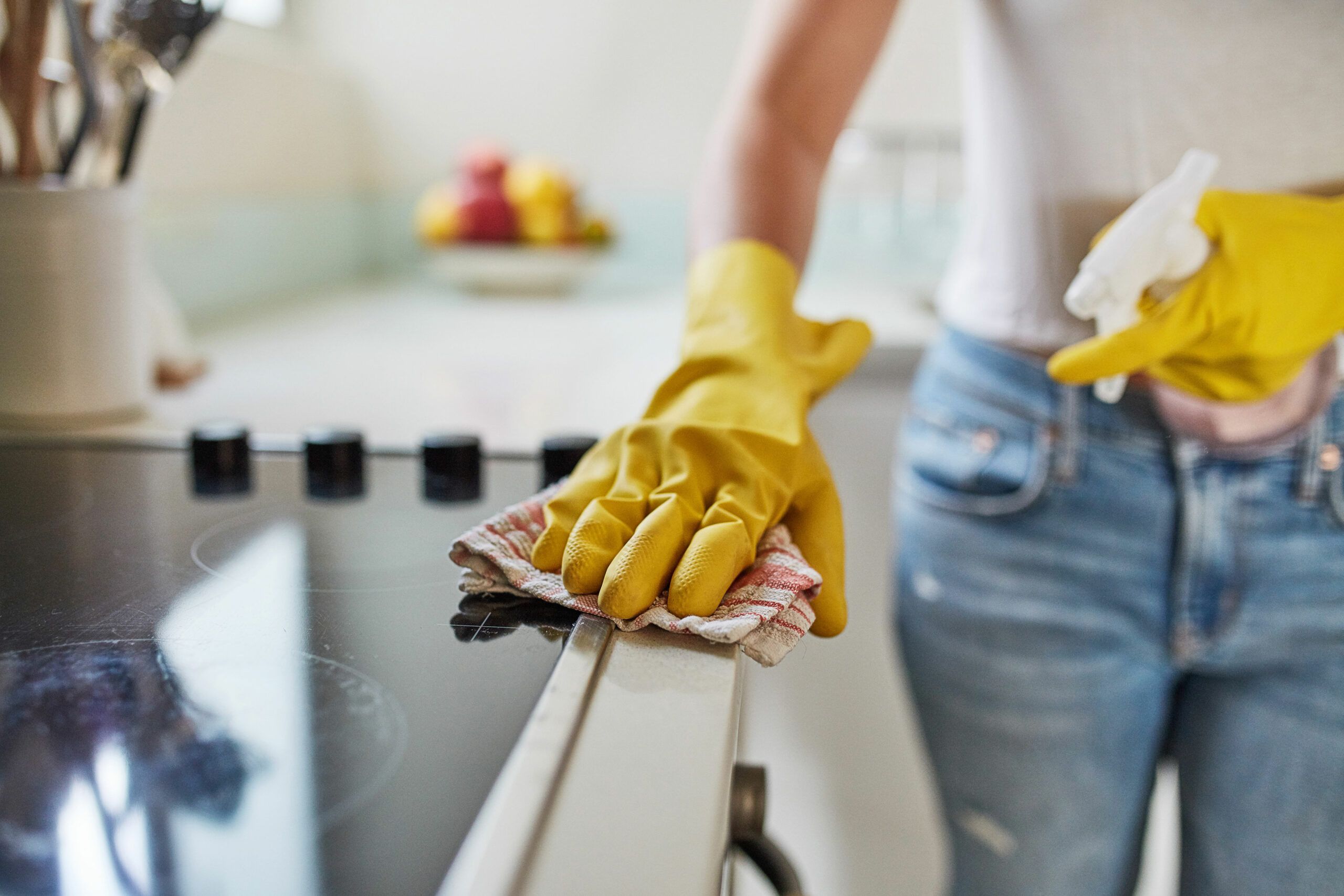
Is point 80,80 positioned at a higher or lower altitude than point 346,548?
higher

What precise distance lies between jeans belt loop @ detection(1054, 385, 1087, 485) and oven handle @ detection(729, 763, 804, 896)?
356 mm

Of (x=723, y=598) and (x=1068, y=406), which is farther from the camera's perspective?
(x=1068, y=406)

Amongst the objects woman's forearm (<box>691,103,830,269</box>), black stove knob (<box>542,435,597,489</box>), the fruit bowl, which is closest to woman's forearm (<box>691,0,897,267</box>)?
woman's forearm (<box>691,103,830,269</box>)

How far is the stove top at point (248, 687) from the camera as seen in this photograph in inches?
10.7

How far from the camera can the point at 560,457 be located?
613 millimetres

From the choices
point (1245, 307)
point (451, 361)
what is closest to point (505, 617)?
point (1245, 307)

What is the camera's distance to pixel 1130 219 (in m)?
0.51

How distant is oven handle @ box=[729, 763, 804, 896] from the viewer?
426 millimetres

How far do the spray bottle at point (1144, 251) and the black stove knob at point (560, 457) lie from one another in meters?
0.27

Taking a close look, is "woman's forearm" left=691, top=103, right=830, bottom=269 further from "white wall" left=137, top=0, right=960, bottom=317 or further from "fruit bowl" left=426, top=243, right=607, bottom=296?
"white wall" left=137, top=0, right=960, bottom=317

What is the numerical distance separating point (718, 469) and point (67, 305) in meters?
0.51

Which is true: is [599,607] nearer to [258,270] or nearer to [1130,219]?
[1130,219]

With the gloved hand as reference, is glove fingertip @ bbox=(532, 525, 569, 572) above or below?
below

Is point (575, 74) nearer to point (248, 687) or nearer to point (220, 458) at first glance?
point (220, 458)
